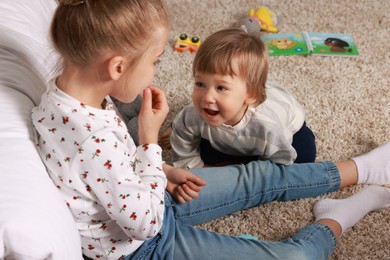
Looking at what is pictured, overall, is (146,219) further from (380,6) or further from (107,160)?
(380,6)

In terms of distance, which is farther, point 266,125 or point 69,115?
point 266,125

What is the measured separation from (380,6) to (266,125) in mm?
1229

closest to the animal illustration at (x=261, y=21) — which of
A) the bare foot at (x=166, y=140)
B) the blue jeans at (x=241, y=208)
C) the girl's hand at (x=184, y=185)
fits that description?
the bare foot at (x=166, y=140)

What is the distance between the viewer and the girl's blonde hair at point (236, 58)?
3.81 ft

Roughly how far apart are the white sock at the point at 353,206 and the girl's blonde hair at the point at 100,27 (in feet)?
2.58

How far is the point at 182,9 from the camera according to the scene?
6.87 feet

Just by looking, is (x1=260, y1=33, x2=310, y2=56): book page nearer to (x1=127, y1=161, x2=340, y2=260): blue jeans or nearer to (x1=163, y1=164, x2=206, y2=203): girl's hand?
(x1=127, y1=161, x2=340, y2=260): blue jeans

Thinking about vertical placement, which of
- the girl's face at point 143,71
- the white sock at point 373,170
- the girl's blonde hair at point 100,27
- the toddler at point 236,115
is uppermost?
the girl's blonde hair at point 100,27

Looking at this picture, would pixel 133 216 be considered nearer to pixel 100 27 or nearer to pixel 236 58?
pixel 100 27

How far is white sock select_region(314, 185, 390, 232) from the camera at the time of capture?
4.16ft

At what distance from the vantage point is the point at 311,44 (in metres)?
1.87

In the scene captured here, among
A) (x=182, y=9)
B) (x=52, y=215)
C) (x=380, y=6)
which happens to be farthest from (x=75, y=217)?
(x=380, y=6)

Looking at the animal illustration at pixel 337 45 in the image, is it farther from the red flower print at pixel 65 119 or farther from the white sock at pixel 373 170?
the red flower print at pixel 65 119

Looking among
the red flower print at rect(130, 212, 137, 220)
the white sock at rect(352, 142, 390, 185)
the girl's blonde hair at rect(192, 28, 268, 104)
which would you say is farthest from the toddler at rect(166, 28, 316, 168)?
the red flower print at rect(130, 212, 137, 220)
